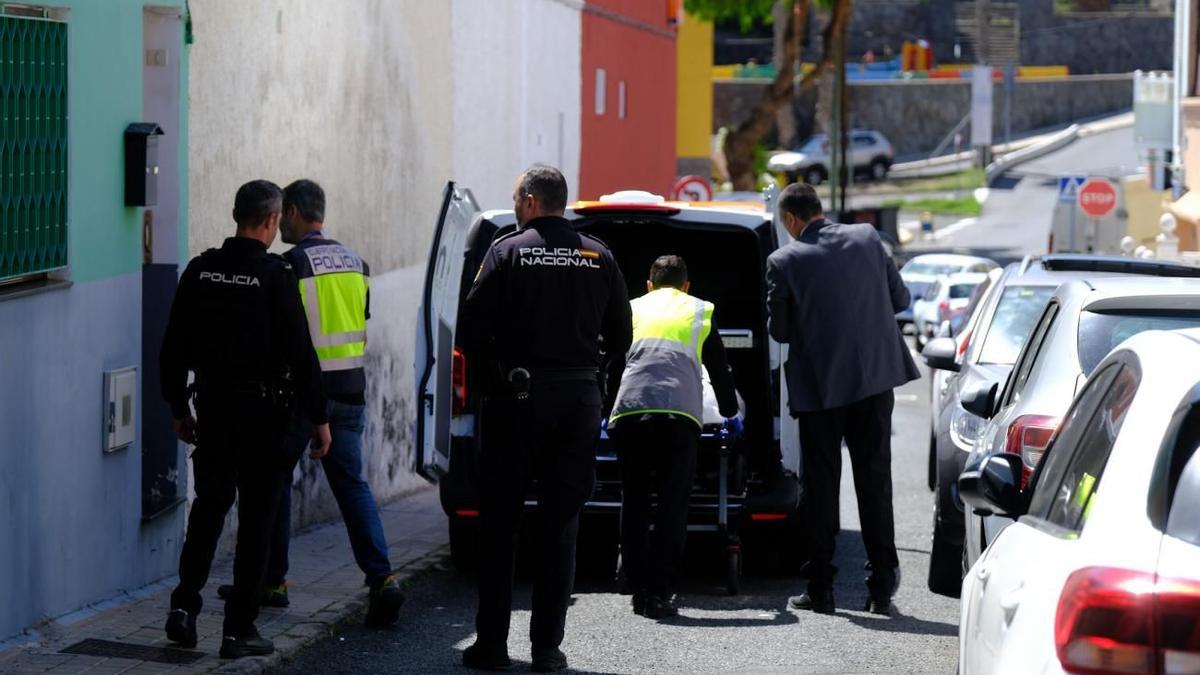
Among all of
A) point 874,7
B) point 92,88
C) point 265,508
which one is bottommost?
point 265,508

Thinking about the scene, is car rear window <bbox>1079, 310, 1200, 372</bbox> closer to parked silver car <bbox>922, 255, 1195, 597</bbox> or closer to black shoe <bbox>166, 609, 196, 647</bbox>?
parked silver car <bbox>922, 255, 1195, 597</bbox>

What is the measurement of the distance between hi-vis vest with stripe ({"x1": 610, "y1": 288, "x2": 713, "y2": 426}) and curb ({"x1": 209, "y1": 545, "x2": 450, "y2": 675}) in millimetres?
1407

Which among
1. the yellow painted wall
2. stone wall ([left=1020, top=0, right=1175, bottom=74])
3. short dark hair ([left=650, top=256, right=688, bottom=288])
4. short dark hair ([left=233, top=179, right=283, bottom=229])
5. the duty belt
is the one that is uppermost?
stone wall ([left=1020, top=0, right=1175, bottom=74])

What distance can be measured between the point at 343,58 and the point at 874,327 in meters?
5.04

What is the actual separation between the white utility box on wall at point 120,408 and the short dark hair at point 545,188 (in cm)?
208

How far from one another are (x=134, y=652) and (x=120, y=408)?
1.39 metres

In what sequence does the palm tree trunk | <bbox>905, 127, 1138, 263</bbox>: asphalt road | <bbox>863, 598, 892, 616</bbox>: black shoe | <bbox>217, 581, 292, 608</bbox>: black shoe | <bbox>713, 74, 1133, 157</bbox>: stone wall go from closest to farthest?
1. <bbox>217, 581, 292, 608</bbox>: black shoe
2. <bbox>863, 598, 892, 616</bbox>: black shoe
3. the palm tree trunk
4. <bbox>905, 127, 1138, 263</bbox>: asphalt road
5. <bbox>713, 74, 1133, 157</bbox>: stone wall

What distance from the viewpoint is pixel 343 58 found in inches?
496

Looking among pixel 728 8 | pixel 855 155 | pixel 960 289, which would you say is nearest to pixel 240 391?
pixel 960 289

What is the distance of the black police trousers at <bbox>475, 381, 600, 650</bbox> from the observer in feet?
23.9

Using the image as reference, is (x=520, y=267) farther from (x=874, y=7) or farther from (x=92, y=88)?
(x=874, y=7)

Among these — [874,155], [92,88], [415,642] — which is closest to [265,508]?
[415,642]

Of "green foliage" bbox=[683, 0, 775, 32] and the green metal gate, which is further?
"green foliage" bbox=[683, 0, 775, 32]

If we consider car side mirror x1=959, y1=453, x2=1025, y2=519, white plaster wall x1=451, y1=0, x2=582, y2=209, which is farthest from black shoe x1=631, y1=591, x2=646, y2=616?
white plaster wall x1=451, y1=0, x2=582, y2=209
